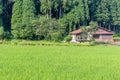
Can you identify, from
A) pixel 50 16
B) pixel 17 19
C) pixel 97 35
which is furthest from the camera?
pixel 50 16

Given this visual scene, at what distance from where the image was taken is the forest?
38.2 m

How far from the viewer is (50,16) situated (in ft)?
148

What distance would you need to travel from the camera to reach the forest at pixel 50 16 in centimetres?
3825

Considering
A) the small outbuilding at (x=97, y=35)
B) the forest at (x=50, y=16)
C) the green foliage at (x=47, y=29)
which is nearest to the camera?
the green foliage at (x=47, y=29)

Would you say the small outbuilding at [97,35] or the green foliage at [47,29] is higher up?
the green foliage at [47,29]

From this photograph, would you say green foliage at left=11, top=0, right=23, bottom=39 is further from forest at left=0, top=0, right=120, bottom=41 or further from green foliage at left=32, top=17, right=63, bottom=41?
green foliage at left=32, top=17, right=63, bottom=41

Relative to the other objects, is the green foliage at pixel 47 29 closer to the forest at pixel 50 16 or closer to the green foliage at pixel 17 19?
the forest at pixel 50 16

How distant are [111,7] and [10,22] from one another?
62.1ft

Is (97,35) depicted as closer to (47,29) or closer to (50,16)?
(50,16)

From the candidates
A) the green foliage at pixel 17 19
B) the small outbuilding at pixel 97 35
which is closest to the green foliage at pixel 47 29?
the green foliage at pixel 17 19

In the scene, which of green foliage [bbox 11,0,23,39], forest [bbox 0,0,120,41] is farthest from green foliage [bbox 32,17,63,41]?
green foliage [bbox 11,0,23,39]

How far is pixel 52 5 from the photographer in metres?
44.6

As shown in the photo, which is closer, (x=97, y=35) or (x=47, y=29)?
(x=47, y=29)

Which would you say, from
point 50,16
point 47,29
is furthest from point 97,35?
point 47,29
